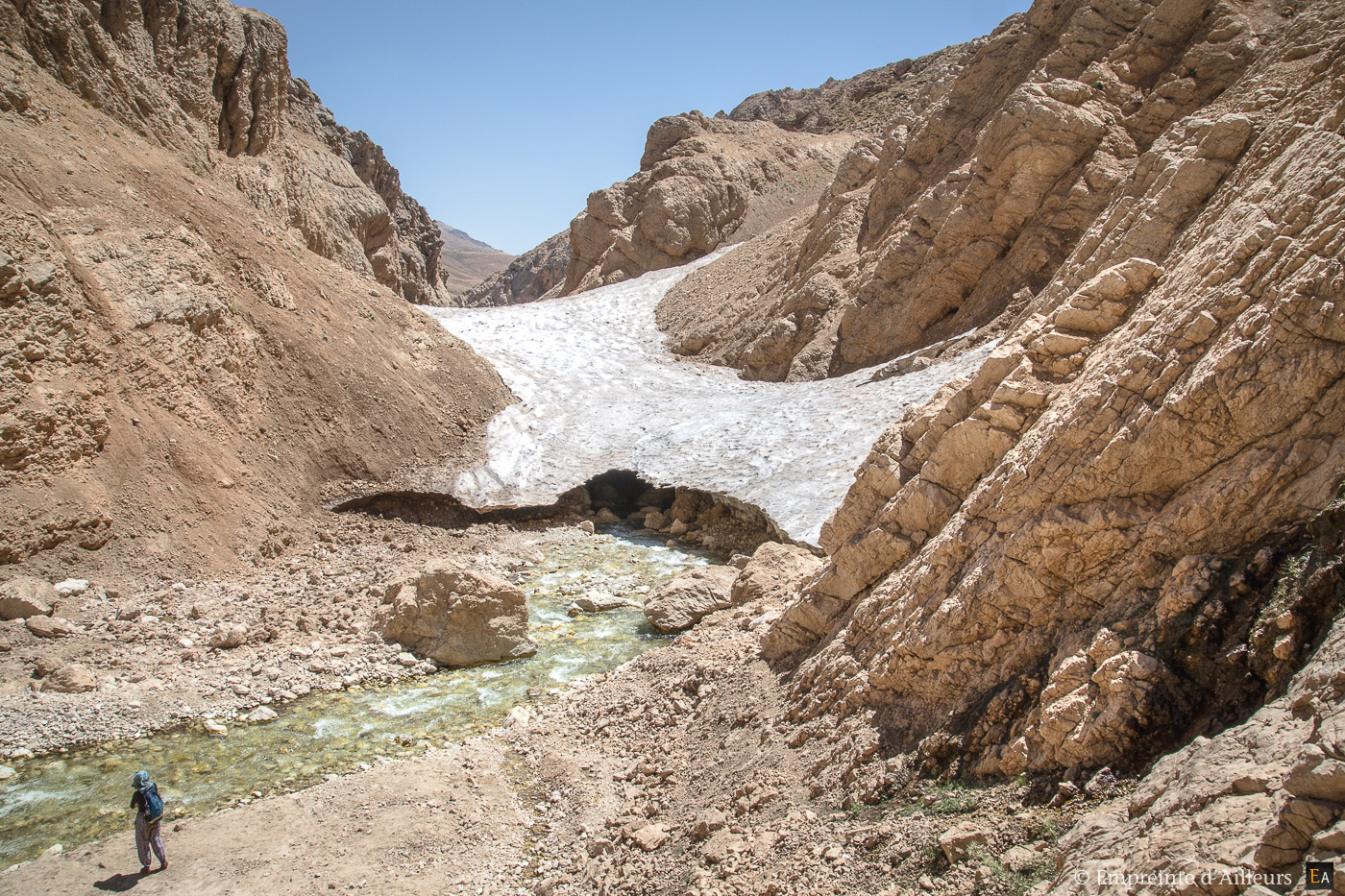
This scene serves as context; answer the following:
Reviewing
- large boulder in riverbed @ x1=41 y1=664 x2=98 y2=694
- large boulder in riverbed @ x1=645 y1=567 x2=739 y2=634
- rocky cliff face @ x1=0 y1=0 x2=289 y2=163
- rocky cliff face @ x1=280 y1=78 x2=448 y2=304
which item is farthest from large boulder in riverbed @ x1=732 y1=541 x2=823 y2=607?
rocky cliff face @ x1=280 y1=78 x2=448 y2=304

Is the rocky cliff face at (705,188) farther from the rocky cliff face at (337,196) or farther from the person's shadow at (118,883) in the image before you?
the person's shadow at (118,883)

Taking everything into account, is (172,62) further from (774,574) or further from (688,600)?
(774,574)

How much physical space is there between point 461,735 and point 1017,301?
14.0 m

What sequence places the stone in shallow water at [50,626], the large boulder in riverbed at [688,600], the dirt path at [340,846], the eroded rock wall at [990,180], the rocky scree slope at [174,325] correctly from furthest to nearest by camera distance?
the eroded rock wall at [990,180], the large boulder in riverbed at [688,600], the rocky scree slope at [174,325], the stone in shallow water at [50,626], the dirt path at [340,846]

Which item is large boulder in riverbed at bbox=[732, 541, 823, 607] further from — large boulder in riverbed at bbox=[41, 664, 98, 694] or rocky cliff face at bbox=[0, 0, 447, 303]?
rocky cliff face at bbox=[0, 0, 447, 303]

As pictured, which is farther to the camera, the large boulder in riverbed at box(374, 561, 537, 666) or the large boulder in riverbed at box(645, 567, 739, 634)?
the large boulder in riverbed at box(645, 567, 739, 634)

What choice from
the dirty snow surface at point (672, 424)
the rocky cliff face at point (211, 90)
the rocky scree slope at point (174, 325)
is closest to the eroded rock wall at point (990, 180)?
the dirty snow surface at point (672, 424)

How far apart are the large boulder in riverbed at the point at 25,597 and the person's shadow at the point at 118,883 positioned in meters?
4.52

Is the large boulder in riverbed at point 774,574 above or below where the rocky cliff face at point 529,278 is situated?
below

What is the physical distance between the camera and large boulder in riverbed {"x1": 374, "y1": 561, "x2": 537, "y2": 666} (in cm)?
976

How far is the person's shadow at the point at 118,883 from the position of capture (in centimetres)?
552

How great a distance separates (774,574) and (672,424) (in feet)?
28.3

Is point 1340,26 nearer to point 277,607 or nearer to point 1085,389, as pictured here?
point 1085,389

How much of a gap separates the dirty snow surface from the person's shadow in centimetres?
916
